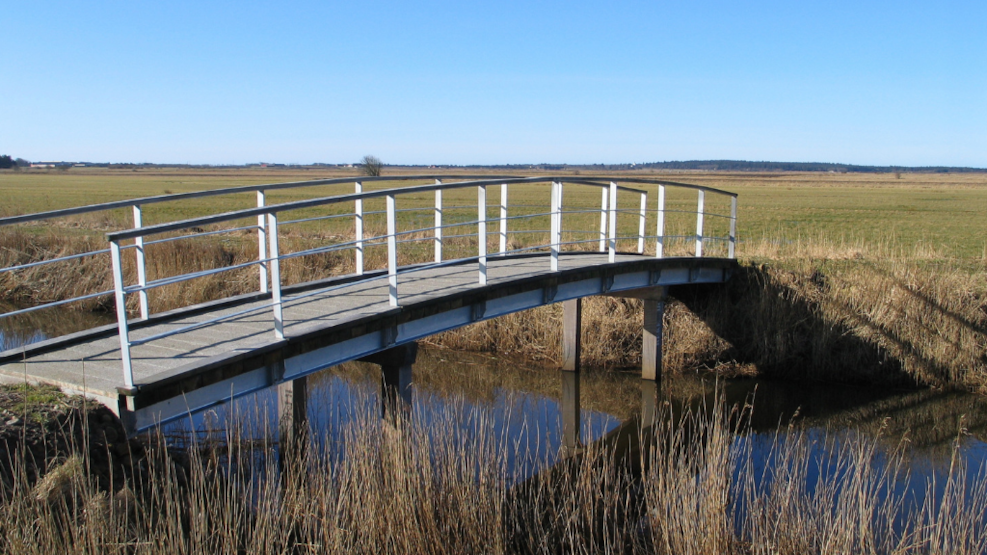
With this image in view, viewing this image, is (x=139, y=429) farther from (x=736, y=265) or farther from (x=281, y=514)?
(x=736, y=265)

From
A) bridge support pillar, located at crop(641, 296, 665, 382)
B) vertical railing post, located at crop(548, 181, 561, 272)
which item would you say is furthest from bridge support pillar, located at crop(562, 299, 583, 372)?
vertical railing post, located at crop(548, 181, 561, 272)

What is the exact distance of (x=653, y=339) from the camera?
1266 cm

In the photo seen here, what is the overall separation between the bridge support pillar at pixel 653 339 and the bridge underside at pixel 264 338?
8.02 feet

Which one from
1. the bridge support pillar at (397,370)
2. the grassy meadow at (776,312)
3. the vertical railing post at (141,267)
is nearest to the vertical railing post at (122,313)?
the vertical railing post at (141,267)

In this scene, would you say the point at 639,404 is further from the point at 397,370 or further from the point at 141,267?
the point at 141,267

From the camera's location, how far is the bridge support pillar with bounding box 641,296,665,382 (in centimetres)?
1263

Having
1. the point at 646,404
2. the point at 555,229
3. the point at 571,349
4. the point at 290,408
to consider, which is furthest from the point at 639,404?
the point at 290,408

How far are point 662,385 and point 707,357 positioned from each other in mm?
1383

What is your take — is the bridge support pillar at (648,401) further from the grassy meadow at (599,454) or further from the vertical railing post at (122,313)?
the vertical railing post at (122,313)

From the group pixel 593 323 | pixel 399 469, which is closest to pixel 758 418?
pixel 593 323

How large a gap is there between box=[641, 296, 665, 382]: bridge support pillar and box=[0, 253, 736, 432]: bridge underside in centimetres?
244

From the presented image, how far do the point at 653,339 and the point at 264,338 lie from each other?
7.84 meters

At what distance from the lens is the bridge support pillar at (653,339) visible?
12.6 metres

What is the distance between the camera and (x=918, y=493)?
8.32 m
